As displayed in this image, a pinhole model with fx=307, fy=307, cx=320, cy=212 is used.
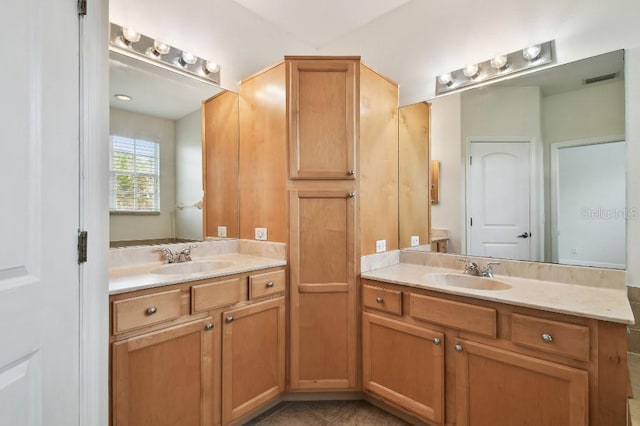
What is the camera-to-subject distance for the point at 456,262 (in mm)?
2205

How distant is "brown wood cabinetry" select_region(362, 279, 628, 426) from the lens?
1.26 meters

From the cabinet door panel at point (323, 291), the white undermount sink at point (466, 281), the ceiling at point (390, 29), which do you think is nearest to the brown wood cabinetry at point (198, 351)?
the cabinet door panel at point (323, 291)

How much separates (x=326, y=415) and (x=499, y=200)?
1.85 meters

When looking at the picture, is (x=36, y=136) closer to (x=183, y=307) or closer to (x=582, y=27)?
(x=183, y=307)

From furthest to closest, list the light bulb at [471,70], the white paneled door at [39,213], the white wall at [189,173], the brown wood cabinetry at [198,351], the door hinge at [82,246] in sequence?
the white wall at [189,173] → the light bulb at [471,70] → the brown wood cabinetry at [198,351] → the door hinge at [82,246] → the white paneled door at [39,213]

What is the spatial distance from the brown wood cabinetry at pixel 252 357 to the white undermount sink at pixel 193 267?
0.39m

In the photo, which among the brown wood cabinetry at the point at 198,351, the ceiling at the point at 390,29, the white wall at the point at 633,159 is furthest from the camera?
the ceiling at the point at 390,29

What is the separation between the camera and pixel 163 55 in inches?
82.0

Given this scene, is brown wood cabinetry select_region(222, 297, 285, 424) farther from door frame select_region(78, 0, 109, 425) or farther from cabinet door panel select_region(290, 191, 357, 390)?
door frame select_region(78, 0, 109, 425)

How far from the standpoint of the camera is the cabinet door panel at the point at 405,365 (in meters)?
1.71

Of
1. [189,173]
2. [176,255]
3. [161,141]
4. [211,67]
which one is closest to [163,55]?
[211,67]

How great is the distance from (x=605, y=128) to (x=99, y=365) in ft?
8.86

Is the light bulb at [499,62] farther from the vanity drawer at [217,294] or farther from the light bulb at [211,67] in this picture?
the vanity drawer at [217,294]

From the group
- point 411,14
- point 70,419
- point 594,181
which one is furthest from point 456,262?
point 70,419
